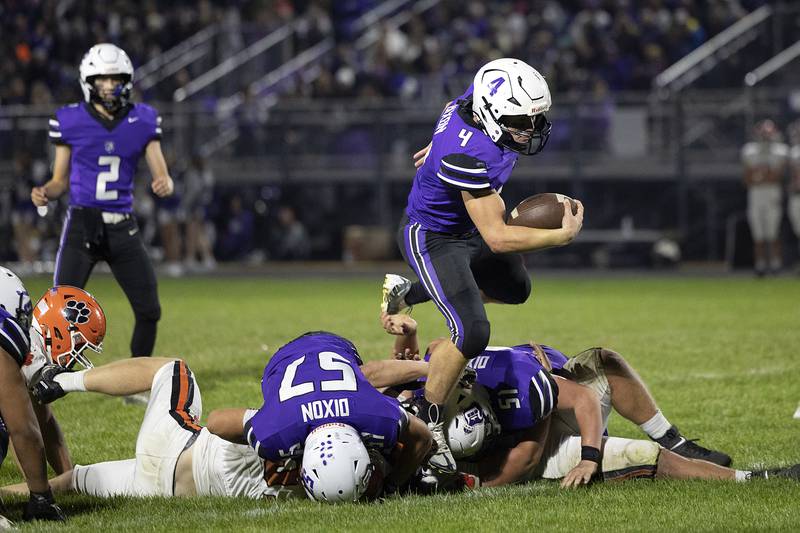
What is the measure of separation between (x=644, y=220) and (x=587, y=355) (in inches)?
539

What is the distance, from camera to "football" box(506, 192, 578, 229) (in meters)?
5.33

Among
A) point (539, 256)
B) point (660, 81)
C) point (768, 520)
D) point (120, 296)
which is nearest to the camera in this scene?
point (768, 520)

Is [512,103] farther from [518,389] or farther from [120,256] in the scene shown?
[120,256]

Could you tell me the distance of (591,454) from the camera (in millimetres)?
4766

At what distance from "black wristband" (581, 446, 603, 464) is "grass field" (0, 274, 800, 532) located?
0.36 ft

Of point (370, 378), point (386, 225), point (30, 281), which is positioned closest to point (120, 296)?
point (30, 281)

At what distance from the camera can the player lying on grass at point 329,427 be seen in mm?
4102

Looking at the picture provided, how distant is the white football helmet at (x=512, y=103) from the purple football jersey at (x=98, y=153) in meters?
2.80

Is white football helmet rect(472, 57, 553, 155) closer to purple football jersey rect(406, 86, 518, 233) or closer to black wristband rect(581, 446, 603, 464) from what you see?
purple football jersey rect(406, 86, 518, 233)

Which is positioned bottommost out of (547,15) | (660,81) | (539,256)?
(539,256)

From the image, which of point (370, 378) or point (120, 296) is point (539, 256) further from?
point (370, 378)

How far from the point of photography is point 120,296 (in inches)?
551

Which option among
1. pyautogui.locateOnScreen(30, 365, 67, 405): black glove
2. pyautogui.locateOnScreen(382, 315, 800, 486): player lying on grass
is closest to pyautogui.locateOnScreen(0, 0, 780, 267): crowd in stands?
pyautogui.locateOnScreen(382, 315, 800, 486): player lying on grass

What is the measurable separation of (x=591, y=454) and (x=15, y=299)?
88.2 inches
